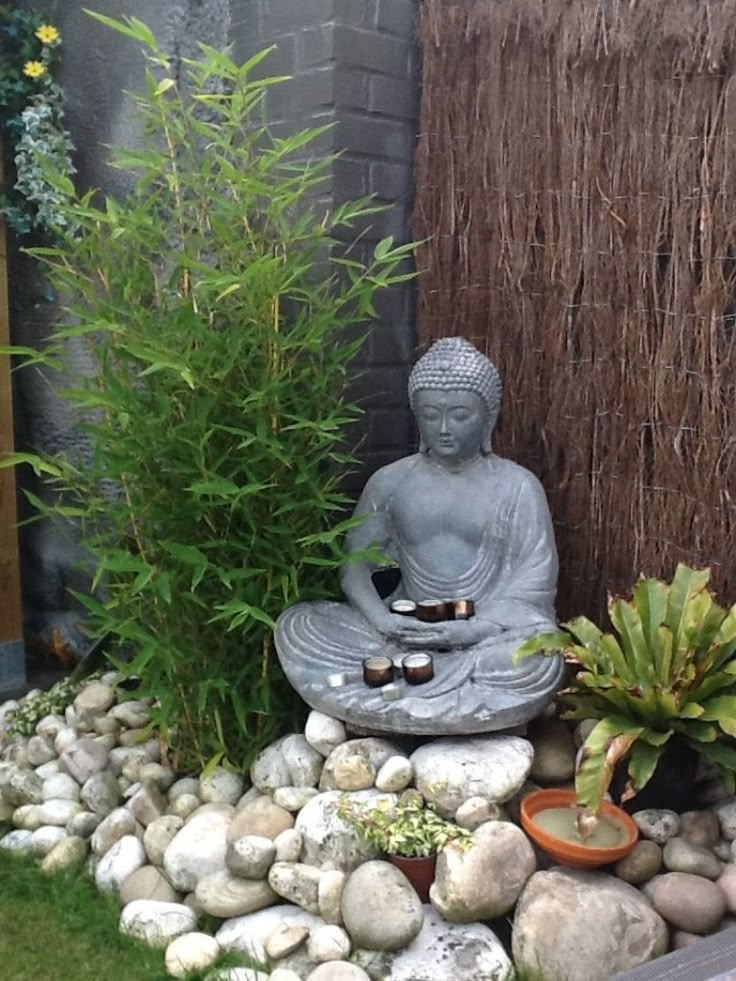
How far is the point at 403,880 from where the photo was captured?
8.00 feet

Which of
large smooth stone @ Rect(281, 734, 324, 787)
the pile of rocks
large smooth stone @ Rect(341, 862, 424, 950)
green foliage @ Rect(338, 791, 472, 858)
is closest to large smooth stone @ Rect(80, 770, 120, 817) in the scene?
the pile of rocks

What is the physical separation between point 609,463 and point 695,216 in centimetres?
79

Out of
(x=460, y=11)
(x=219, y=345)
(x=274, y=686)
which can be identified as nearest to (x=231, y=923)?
(x=274, y=686)

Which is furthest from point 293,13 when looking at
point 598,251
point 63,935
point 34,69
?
point 63,935

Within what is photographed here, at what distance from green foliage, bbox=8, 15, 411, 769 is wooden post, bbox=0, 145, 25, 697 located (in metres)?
0.91

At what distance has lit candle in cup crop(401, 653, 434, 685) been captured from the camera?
110 inches

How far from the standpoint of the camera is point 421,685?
9.13 ft

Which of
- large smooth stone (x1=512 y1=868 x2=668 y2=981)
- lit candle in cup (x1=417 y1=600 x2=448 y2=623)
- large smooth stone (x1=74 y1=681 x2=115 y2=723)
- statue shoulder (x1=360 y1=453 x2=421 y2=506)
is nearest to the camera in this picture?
large smooth stone (x1=512 y1=868 x2=668 y2=981)

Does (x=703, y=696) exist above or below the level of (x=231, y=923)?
above

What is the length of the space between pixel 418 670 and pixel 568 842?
62 cm

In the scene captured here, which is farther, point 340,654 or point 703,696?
point 340,654

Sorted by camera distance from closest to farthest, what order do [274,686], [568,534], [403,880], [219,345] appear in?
[403,880]
[219,345]
[274,686]
[568,534]

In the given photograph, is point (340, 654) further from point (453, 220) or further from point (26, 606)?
point (26, 606)

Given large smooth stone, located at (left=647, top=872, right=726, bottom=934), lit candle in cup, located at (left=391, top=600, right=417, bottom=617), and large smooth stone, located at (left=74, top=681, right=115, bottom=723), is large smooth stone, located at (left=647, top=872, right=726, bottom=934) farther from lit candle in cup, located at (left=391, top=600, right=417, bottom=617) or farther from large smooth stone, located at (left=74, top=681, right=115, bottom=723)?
large smooth stone, located at (left=74, top=681, right=115, bottom=723)
